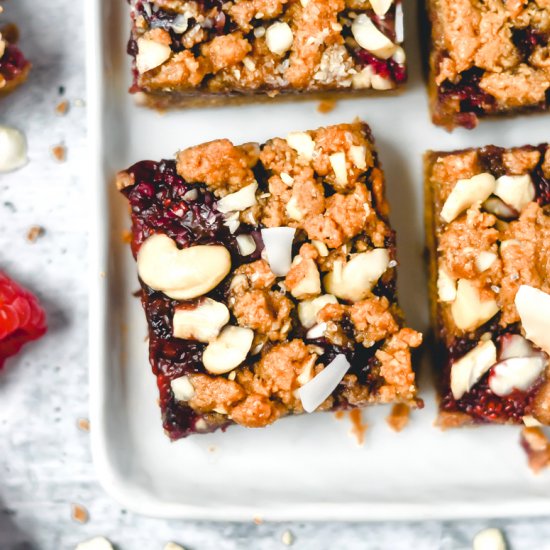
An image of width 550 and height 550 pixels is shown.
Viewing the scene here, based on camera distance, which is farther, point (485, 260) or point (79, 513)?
point (79, 513)

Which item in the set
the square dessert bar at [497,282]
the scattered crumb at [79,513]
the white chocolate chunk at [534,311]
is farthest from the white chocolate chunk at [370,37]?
the scattered crumb at [79,513]

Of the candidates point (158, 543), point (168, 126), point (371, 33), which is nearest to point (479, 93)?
point (371, 33)

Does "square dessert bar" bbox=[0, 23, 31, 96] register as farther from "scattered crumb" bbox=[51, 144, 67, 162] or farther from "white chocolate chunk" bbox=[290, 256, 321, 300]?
"white chocolate chunk" bbox=[290, 256, 321, 300]

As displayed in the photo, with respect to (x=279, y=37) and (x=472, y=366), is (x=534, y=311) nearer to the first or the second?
(x=472, y=366)

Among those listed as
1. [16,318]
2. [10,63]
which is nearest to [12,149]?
[10,63]

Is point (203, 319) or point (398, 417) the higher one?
point (203, 319)

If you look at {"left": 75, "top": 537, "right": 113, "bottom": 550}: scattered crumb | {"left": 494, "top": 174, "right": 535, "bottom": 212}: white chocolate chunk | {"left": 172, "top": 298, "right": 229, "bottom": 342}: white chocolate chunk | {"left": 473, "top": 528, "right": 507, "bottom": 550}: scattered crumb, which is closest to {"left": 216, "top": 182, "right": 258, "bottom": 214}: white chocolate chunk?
{"left": 172, "top": 298, "right": 229, "bottom": 342}: white chocolate chunk
